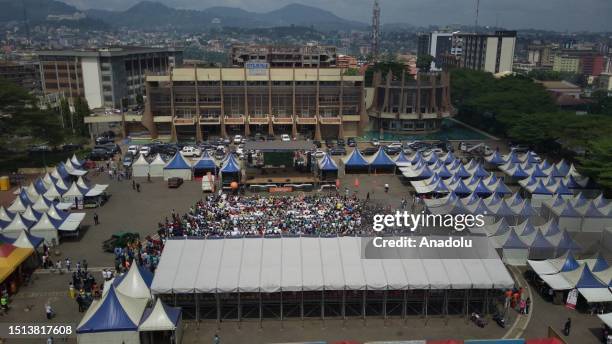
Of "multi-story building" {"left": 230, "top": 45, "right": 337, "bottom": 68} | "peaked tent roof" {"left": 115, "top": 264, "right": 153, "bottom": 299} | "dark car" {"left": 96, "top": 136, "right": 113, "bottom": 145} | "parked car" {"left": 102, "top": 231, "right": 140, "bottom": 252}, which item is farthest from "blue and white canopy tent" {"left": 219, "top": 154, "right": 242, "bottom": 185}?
"multi-story building" {"left": 230, "top": 45, "right": 337, "bottom": 68}

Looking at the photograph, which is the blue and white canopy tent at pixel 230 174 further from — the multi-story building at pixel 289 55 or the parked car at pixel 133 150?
the multi-story building at pixel 289 55

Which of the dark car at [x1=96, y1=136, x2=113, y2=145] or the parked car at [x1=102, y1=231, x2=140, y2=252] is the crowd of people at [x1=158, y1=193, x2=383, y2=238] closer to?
the parked car at [x1=102, y1=231, x2=140, y2=252]

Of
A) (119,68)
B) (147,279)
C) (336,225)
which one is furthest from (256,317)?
(119,68)

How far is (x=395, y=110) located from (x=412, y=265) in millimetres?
49310

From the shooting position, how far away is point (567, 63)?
7549 inches

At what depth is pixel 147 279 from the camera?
Result: 71.2 feet

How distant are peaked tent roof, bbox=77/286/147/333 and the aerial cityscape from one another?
75 mm

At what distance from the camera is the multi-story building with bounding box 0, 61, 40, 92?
361 feet

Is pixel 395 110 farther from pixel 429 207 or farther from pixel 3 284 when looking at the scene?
pixel 3 284

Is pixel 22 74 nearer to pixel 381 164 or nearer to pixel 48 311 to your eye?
pixel 381 164

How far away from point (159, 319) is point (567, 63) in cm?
20896

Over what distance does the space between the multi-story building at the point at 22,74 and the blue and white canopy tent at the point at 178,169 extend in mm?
82159

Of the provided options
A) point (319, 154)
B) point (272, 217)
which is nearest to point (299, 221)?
point (272, 217)

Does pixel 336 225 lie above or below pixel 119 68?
below
